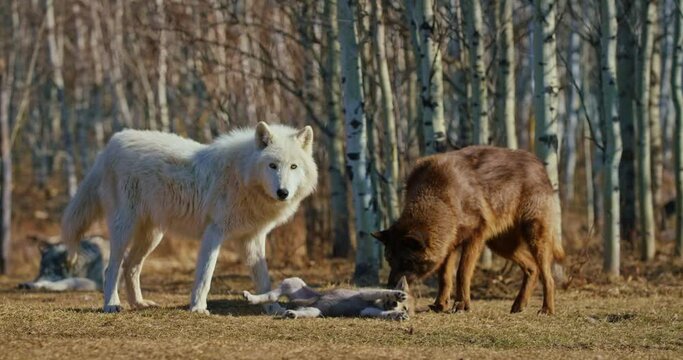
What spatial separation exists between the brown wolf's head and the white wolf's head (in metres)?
0.92

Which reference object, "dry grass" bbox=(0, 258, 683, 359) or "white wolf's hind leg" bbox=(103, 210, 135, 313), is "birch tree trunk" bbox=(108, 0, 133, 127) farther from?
"dry grass" bbox=(0, 258, 683, 359)

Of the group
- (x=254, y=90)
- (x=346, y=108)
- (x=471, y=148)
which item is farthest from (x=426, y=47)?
(x=254, y=90)

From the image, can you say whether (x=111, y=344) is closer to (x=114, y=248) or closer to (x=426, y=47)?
(x=114, y=248)

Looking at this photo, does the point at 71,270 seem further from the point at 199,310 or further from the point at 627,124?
the point at 627,124

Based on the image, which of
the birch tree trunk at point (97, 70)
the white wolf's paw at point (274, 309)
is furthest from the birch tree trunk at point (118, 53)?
the white wolf's paw at point (274, 309)

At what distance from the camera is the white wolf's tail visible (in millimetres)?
10859

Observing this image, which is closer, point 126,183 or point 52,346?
point 52,346

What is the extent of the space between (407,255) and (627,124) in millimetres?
9974

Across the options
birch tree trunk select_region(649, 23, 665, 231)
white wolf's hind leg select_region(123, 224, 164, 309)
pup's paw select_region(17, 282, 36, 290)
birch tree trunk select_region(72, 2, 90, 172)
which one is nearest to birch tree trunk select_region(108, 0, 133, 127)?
birch tree trunk select_region(72, 2, 90, 172)

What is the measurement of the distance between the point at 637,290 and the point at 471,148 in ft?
12.4

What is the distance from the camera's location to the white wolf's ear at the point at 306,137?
33.2 ft

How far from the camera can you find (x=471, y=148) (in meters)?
10.8

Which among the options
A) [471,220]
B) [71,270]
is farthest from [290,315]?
[71,270]

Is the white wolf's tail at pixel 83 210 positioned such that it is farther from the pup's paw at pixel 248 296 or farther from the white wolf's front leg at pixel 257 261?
the pup's paw at pixel 248 296
